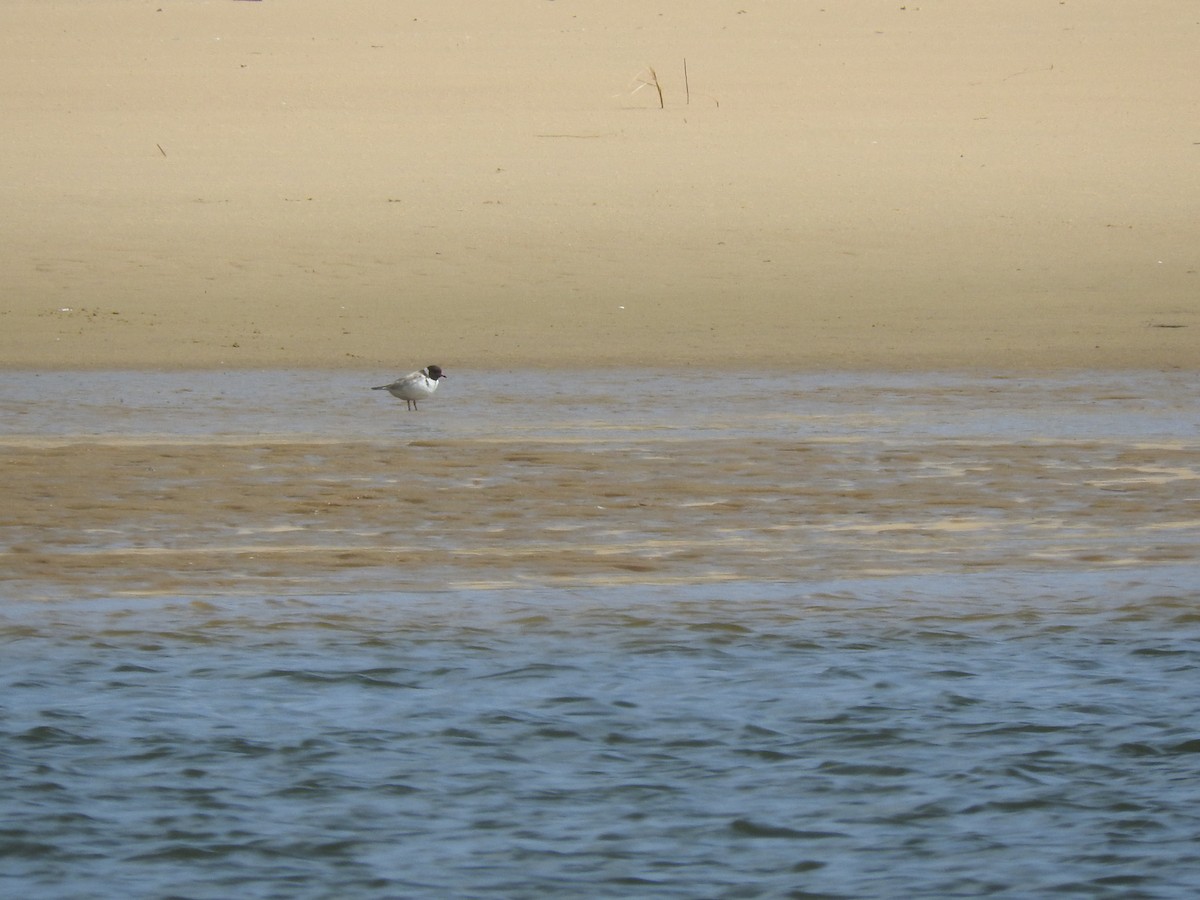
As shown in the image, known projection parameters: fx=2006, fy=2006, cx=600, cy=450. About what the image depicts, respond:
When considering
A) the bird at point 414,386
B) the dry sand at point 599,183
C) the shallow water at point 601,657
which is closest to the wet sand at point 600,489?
the shallow water at point 601,657

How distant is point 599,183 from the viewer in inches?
722

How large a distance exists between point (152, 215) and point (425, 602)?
11.1 m

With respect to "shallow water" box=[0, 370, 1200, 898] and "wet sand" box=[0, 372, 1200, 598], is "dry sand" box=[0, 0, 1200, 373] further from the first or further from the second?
"shallow water" box=[0, 370, 1200, 898]

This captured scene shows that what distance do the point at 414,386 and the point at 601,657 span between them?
4823 mm

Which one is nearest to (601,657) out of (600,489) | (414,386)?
(600,489)

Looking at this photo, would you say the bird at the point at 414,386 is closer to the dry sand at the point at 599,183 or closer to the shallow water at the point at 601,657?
the shallow water at the point at 601,657

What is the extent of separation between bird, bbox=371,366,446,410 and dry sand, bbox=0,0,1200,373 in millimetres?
1959

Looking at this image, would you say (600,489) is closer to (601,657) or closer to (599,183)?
(601,657)

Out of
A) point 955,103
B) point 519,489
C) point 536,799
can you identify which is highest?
point 955,103

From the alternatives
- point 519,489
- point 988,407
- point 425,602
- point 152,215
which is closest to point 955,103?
point 152,215

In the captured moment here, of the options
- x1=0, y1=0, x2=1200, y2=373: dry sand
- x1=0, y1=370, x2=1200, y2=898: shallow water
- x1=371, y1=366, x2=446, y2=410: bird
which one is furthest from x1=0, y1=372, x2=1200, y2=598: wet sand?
x1=0, y1=0, x2=1200, y2=373: dry sand

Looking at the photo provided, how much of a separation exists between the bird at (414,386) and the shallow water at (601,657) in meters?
0.28

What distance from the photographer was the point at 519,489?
29.8ft

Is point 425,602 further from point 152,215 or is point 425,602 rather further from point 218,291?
point 152,215
